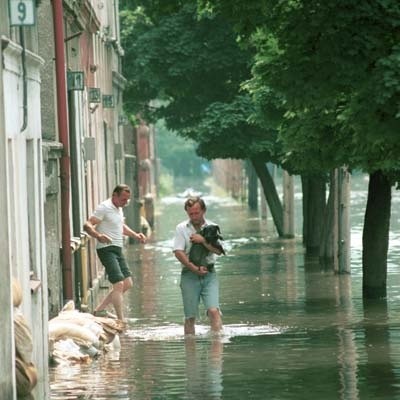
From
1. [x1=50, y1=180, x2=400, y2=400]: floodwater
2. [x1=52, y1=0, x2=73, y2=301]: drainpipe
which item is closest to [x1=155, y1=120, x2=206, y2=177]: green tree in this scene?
[x1=50, y1=180, x2=400, y2=400]: floodwater

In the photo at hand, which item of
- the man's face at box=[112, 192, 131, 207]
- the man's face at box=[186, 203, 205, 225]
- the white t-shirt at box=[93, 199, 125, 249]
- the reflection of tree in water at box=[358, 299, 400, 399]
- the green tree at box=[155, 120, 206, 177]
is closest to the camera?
the reflection of tree in water at box=[358, 299, 400, 399]

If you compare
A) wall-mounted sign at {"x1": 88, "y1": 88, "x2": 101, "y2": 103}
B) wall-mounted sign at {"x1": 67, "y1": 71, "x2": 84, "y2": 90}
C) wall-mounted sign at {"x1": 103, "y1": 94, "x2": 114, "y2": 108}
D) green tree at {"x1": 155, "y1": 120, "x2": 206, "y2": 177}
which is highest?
green tree at {"x1": 155, "y1": 120, "x2": 206, "y2": 177}

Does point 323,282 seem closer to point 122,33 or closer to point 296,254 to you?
point 296,254

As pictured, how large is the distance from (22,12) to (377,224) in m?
13.3

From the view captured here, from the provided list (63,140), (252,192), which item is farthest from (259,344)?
(252,192)

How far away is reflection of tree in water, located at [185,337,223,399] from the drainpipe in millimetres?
2334

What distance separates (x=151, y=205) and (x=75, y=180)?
96.9 feet

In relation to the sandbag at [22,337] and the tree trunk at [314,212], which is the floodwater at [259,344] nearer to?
the sandbag at [22,337]

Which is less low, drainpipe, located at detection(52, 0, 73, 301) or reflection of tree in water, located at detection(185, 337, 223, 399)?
drainpipe, located at detection(52, 0, 73, 301)

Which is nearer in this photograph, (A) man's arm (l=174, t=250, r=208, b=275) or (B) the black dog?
(B) the black dog

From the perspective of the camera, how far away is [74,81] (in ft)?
82.3

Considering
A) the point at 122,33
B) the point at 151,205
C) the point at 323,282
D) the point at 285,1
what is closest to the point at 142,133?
the point at 151,205

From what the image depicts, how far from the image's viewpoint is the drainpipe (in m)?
23.2

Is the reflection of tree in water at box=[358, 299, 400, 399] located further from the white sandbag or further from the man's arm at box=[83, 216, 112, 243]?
the man's arm at box=[83, 216, 112, 243]
